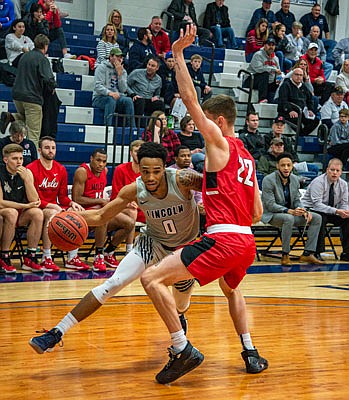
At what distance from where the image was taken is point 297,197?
10.2 m

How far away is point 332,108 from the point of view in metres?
13.7

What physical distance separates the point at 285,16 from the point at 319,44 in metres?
1.12

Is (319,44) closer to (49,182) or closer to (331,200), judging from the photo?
(331,200)

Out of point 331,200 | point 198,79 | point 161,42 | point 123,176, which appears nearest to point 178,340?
point 123,176

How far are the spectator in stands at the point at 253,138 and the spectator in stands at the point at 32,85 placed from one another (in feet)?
10.2

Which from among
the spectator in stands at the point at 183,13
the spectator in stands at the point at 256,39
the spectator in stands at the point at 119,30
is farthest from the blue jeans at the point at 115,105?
the spectator in stands at the point at 256,39

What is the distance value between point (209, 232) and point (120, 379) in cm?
101

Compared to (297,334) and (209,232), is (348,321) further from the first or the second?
(209,232)

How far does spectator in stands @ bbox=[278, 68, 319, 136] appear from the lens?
13.5m

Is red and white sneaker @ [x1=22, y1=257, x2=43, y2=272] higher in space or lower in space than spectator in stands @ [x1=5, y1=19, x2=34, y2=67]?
lower

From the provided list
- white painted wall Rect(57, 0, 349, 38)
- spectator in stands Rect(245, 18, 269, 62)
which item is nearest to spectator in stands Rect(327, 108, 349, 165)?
spectator in stands Rect(245, 18, 269, 62)

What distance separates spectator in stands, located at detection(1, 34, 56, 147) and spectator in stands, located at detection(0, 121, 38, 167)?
976 mm

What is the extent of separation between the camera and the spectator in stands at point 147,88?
40.4ft

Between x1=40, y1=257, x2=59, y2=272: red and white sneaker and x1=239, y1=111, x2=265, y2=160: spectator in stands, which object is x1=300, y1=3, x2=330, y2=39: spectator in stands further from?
x1=40, y1=257, x2=59, y2=272: red and white sneaker
